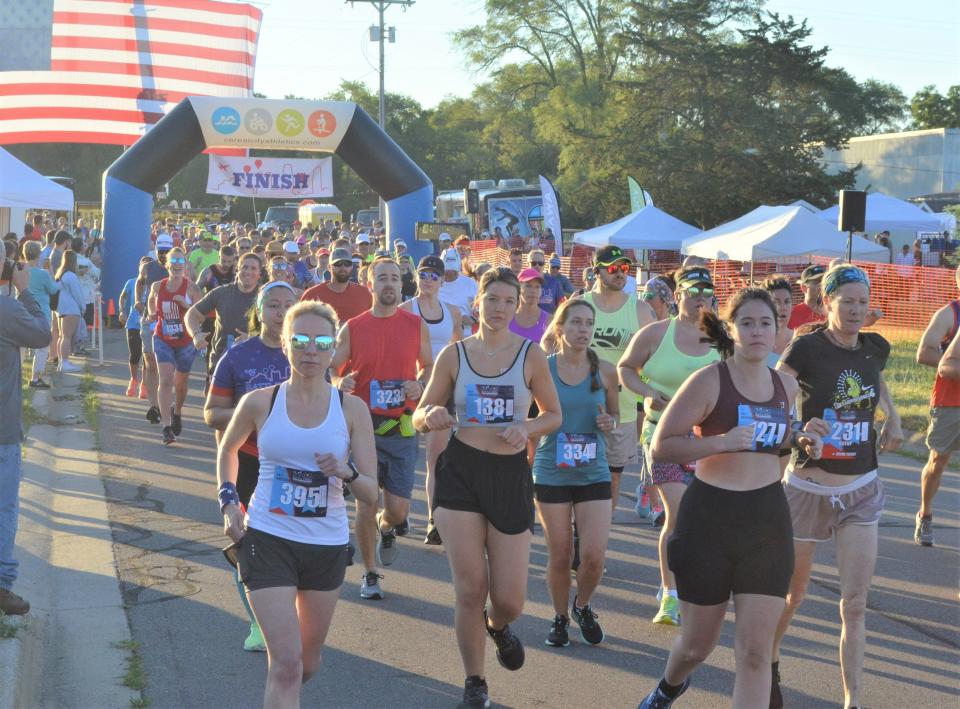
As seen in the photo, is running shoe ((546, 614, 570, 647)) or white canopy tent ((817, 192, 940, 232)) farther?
white canopy tent ((817, 192, 940, 232))

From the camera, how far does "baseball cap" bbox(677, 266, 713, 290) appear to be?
6.86m

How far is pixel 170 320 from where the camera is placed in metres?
12.4

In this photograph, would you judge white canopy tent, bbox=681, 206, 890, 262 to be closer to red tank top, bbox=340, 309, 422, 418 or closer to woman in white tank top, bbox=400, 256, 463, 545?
woman in white tank top, bbox=400, 256, 463, 545

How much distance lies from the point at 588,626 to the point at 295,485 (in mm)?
2381

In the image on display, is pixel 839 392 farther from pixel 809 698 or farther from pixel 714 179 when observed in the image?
pixel 714 179

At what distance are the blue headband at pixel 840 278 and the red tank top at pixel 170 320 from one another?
817cm

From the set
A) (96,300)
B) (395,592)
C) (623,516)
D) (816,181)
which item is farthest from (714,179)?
(395,592)

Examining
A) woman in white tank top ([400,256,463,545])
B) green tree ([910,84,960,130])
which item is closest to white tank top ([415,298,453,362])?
woman in white tank top ([400,256,463,545])

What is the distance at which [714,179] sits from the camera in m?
41.8

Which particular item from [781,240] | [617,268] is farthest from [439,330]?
[781,240]

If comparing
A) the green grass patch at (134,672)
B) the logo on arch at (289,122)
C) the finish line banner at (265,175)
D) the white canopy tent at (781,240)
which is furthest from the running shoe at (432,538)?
the finish line banner at (265,175)

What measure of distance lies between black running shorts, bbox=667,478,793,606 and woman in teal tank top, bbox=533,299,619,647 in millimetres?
1579

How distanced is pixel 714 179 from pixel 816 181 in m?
3.37

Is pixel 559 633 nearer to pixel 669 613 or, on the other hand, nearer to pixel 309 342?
pixel 669 613
